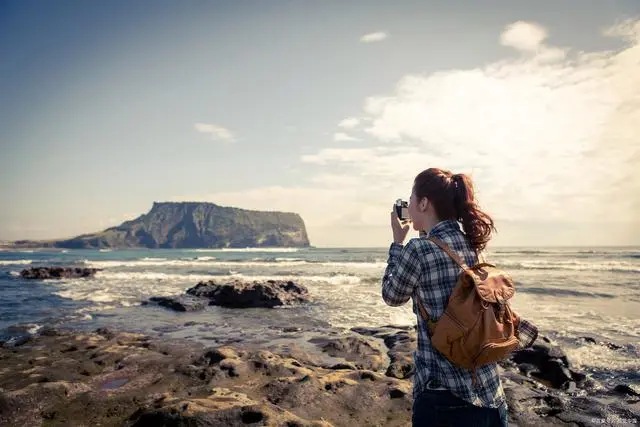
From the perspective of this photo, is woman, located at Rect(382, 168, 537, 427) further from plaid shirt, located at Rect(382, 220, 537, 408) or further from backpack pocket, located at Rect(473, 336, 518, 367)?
backpack pocket, located at Rect(473, 336, 518, 367)

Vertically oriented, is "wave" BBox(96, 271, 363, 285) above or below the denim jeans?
below

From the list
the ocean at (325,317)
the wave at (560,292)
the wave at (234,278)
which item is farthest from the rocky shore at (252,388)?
the wave at (234,278)

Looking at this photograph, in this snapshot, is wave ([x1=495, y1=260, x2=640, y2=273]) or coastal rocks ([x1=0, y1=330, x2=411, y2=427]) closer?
coastal rocks ([x1=0, y1=330, x2=411, y2=427])

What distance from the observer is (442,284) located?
208 centimetres

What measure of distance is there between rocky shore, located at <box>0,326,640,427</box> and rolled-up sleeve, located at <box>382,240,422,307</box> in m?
2.63

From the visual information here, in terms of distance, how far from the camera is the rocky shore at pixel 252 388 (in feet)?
15.5

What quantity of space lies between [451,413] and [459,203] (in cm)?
112

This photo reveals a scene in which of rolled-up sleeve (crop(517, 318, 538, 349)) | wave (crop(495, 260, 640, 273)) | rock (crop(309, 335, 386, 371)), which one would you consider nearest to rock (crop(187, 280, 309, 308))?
rock (crop(309, 335, 386, 371))

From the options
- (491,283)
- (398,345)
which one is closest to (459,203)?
(491,283)

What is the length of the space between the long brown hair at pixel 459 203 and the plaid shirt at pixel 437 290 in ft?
0.16

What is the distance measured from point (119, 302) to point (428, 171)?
17759mm

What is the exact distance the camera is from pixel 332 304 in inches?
664

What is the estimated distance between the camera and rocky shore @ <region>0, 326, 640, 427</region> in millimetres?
4730

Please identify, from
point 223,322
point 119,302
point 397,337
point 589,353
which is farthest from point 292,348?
point 119,302
